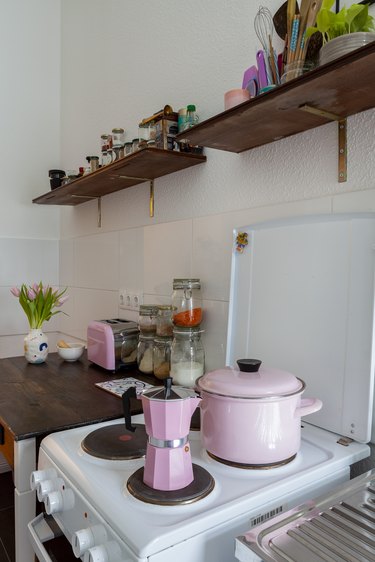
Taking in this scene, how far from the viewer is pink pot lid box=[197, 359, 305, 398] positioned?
2.73 feet

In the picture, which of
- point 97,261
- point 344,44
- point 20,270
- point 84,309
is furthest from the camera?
point 20,270

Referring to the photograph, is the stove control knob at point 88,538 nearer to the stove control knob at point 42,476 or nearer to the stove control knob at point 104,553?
the stove control knob at point 104,553

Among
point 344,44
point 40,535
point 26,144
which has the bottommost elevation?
point 40,535

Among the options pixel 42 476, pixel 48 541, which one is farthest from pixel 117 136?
pixel 48 541

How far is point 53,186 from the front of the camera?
242cm

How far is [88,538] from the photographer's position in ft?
2.33

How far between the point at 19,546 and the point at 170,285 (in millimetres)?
960

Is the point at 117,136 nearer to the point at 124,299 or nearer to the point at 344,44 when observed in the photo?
the point at 124,299

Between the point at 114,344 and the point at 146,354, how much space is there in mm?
136

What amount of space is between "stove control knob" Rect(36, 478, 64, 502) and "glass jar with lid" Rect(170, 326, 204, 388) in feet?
1.82

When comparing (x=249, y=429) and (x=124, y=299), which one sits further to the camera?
(x=124, y=299)

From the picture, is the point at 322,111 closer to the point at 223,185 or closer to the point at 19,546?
the point at 223,185

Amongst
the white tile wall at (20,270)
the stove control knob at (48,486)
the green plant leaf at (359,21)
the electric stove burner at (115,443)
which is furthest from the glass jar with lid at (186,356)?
the white tile wall at (20,270)

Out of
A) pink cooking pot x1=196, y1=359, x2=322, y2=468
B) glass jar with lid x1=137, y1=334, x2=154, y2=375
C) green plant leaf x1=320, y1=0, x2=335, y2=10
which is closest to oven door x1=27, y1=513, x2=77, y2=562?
pink cooking pot x1=196, y1=359, x2=322, y2=468
